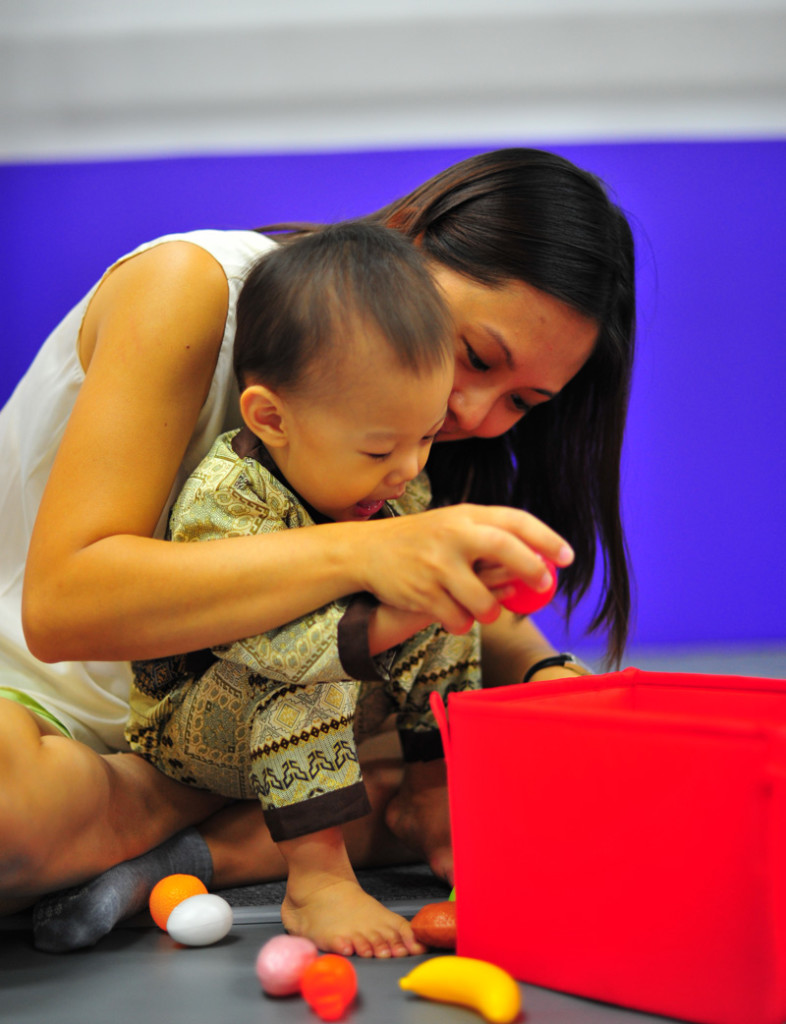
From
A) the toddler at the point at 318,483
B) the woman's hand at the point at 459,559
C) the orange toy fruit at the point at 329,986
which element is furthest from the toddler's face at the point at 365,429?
the orange toy fruit at the point at 329,986

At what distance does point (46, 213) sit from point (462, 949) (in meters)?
1.77

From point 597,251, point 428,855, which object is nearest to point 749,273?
point 597,251

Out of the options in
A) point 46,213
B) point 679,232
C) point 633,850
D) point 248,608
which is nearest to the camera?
point 633,850

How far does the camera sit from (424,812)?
0.91 m

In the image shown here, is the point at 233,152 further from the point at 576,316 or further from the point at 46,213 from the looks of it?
the point at 576,316

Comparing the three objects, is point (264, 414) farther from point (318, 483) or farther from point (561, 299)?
point (561, 299)

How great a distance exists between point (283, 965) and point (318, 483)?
0.33 meters

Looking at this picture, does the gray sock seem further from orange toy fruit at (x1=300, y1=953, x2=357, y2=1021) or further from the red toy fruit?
the red toy fruit

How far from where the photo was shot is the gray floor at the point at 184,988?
59 centimetres

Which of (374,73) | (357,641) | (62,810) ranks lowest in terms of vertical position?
(62,810)

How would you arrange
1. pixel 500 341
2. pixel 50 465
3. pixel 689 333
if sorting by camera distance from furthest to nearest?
pixel 689 333
pixel 50 465
pixel 500 341

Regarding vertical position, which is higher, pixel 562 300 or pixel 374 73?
pixel 374 73

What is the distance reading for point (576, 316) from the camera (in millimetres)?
907

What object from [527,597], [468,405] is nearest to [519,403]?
[468,405]
